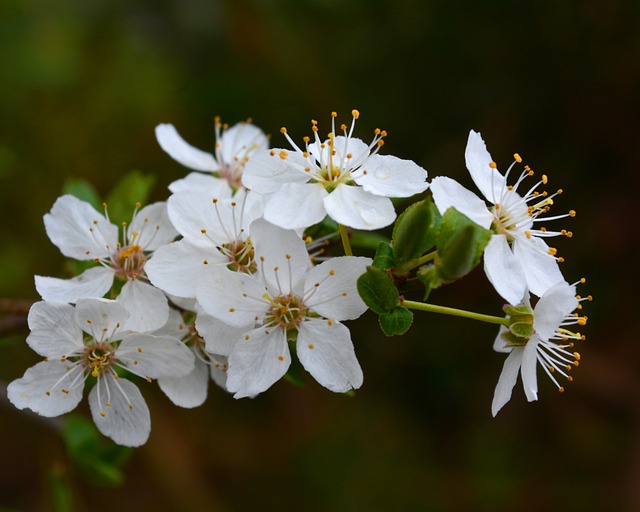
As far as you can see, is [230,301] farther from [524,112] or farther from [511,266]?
[524,112]

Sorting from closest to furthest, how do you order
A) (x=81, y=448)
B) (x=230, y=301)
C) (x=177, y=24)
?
(x=230, y=301)
(x=81, y=448)
(x=177, y=24)

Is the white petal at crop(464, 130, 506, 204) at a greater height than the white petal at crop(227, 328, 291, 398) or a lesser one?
greater

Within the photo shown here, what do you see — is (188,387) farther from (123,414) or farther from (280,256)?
(280,256)

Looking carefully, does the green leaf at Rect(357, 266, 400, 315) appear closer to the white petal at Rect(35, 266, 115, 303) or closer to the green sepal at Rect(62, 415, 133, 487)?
the white petal at Rect(35, 266, 115, 303)

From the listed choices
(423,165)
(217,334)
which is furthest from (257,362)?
(423,165)

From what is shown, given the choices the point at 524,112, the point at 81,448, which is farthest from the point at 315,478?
the point at 524,112

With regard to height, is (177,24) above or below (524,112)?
above

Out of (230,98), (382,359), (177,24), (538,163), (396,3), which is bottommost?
(382,359)

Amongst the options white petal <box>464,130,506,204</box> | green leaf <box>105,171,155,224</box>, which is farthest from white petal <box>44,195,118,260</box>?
white petal <box>464,130,506,204</box>

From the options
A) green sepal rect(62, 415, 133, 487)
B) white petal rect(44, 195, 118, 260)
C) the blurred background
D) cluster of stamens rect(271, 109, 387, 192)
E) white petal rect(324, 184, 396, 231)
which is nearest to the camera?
white petal rect(324, 184, 396, 231)
